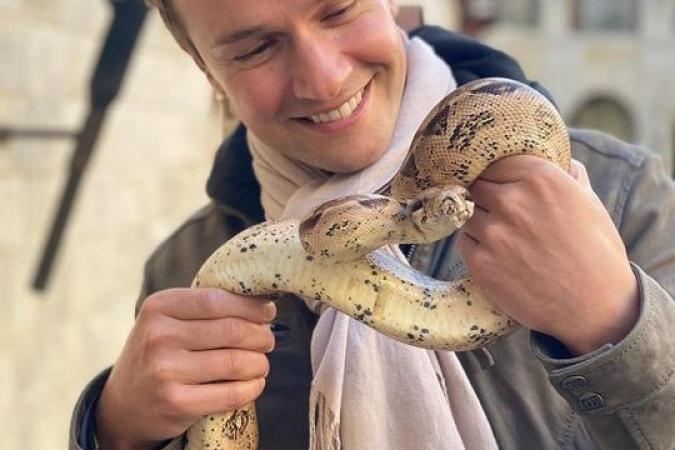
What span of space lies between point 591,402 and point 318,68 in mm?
510

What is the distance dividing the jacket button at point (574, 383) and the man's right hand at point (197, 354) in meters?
0.35

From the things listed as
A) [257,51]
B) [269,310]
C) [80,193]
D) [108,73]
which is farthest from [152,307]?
[80,193]

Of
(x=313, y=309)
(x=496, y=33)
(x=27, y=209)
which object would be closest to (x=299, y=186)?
(x=313, y=309)

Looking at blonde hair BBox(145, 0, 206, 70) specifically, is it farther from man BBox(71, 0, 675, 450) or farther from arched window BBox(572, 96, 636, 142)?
arched window BBox(572, 96, 636, 142)

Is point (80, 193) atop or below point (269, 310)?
below

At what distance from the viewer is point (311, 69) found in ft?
4.09

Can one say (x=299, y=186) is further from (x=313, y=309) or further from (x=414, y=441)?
(x=414, y=441)

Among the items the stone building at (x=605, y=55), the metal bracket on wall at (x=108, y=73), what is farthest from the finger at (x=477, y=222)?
the stone building at (x=605, y=55)

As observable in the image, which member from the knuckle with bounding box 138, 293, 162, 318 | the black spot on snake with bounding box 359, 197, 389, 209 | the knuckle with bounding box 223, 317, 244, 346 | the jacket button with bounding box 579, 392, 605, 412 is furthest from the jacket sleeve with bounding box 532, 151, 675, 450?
the knuckle with bounding box 138, 293, 162, 318

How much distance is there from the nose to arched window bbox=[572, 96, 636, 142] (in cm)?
1796

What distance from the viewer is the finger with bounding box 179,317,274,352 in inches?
45.9

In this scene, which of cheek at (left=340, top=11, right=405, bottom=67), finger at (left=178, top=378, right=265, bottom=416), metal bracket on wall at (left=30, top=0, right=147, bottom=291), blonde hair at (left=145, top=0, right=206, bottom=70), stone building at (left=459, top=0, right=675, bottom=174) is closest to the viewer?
finger at (left=178, top=378, right=265, bottom=416)

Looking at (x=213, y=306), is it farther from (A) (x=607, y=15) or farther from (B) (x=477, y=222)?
(A) (x=607, y=15)

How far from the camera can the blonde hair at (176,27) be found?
4.72 ft
